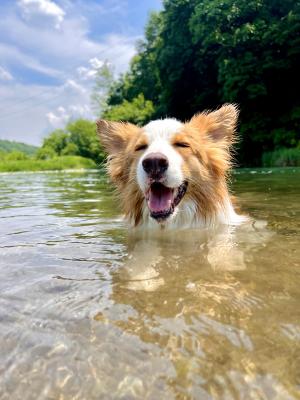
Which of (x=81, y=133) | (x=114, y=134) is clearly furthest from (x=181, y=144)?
(x=81, y=133)

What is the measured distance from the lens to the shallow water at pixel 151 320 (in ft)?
4.71

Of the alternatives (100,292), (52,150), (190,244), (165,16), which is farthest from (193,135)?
(52,150)

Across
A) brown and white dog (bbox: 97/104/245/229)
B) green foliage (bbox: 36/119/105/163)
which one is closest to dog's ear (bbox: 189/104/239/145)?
brown and white dog (bbox: 97/104/245/229)

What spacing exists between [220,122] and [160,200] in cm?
167

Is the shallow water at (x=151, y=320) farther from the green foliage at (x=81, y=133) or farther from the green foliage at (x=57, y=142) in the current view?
the green foliage at (x=57, y=142)

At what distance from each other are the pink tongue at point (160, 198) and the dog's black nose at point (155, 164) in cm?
30

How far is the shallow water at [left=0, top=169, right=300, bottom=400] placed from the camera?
1.43 m

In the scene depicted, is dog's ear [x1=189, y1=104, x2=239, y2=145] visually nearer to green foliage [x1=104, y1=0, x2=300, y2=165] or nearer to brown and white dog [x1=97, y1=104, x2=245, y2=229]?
brown and white dog [x1=97, y1=104, x2=245, y2=229]

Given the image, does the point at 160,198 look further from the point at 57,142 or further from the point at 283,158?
the point at 57,142

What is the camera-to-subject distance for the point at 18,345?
1.71 metres

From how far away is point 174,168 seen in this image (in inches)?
150

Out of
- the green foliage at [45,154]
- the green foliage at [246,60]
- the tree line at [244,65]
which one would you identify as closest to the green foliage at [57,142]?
the green foliage at [45,154]

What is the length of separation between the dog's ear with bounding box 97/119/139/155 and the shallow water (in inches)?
68.6

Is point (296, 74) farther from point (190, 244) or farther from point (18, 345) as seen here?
point (18, 345)
